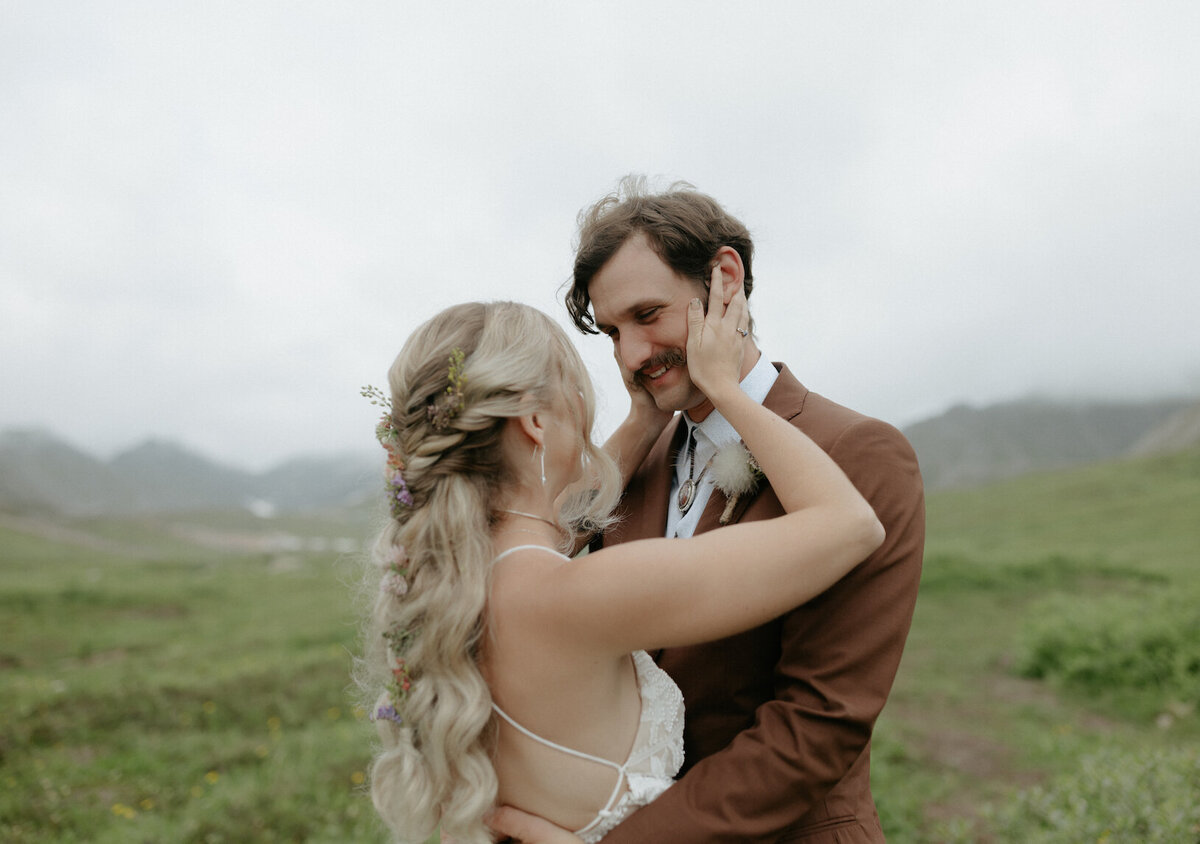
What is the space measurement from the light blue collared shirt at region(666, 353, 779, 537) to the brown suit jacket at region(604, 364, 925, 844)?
0.25 metres

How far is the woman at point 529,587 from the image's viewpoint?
2.04 meters

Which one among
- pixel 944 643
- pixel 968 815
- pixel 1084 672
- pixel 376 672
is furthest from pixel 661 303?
pixel 944 643

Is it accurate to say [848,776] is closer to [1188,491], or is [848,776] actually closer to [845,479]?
[845,479]

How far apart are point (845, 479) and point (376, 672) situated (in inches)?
61.3

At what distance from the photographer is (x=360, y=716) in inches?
360

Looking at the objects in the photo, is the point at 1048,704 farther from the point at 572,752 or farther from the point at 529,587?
the point at 529,587

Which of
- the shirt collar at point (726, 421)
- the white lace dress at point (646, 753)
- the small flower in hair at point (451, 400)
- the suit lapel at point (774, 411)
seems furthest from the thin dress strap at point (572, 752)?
the shirt collar at point (726, 421)

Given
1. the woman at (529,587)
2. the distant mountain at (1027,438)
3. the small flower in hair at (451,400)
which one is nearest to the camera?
the woman at (529,587)

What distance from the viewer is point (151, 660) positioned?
15336 mm

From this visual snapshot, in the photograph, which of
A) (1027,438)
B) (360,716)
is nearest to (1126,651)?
(360,716)

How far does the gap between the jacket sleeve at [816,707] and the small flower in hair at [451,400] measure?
1.18m

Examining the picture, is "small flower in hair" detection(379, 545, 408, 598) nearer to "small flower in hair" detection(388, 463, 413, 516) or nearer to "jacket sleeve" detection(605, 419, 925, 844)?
"small flower in hair" detection(388, 463, 413, 516)

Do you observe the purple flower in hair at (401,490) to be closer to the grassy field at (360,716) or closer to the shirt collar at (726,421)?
the grassy field at (360,716)

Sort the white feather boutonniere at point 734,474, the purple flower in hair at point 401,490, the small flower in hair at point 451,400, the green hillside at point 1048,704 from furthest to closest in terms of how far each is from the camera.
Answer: the green hillside at point 1048,704 → the white feather boutonniere at point 734,474 → the purple flower in hair at point 401,490 → the small flower in hair at point 451,400
